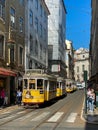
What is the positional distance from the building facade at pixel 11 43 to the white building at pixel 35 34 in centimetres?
268

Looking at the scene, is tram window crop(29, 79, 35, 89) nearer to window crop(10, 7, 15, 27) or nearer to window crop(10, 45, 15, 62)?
window crop(10, 45, 15, 62)

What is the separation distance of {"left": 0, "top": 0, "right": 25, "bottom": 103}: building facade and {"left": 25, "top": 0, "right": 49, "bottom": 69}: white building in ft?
8.81

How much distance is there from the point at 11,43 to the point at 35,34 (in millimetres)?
17946

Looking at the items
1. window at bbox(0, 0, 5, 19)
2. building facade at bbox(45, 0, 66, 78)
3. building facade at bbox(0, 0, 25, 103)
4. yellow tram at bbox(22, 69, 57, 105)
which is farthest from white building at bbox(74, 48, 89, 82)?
yellow tram at bbox(22, 69, 57, 105)

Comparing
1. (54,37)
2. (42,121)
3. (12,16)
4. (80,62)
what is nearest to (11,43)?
(12,16)

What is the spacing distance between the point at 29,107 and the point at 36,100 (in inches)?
55.5

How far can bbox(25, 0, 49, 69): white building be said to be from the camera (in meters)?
50.0

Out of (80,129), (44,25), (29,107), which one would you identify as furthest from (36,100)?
(44,25)

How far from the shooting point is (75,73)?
183 meters

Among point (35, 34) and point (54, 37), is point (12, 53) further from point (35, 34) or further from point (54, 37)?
point (54, 37)

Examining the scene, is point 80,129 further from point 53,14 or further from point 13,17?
point 53,14

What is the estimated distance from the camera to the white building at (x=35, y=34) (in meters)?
50.0

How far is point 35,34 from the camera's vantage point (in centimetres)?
5609

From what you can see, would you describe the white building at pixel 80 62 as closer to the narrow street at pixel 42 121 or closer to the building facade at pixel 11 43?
the building facade at pixel 11 43
